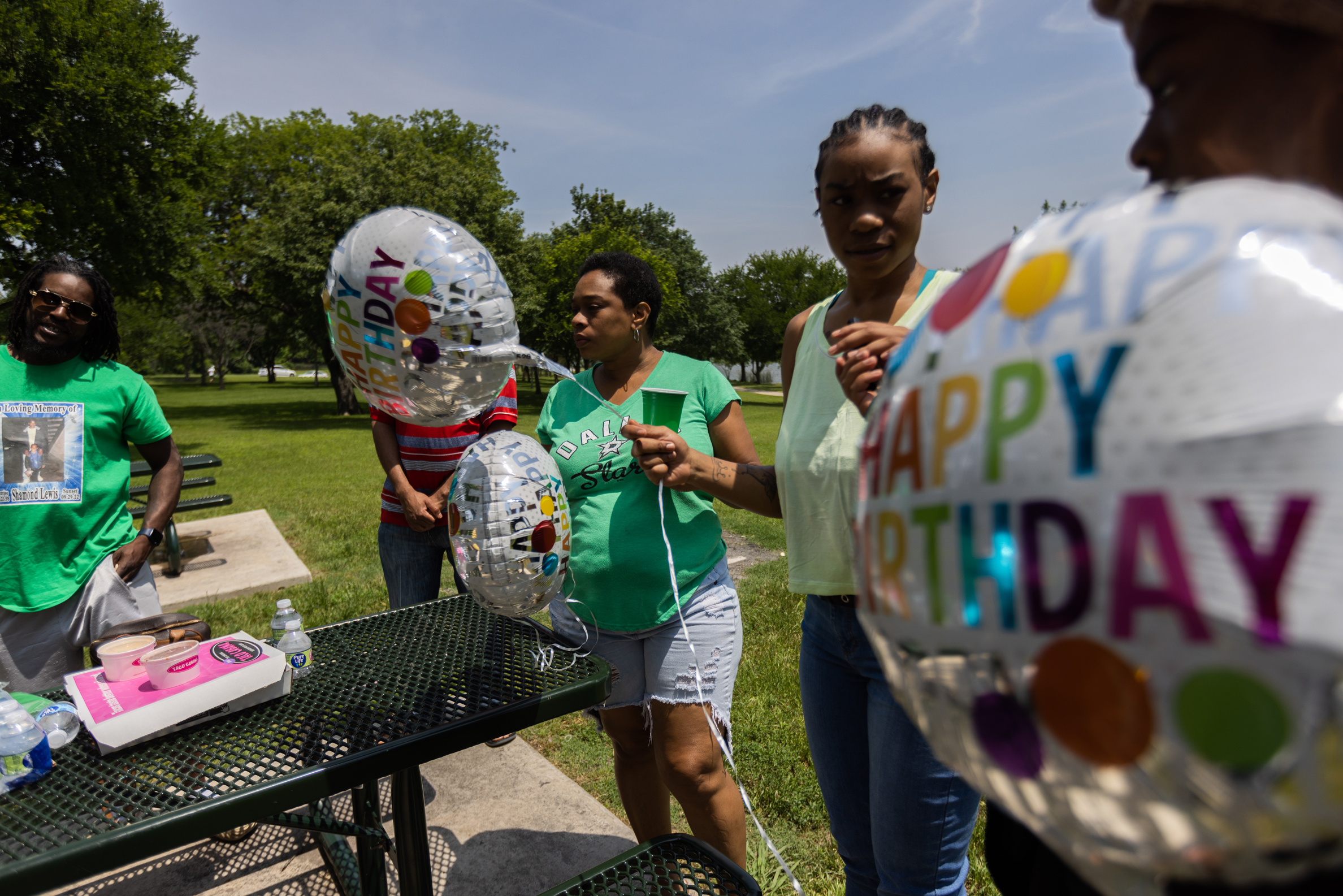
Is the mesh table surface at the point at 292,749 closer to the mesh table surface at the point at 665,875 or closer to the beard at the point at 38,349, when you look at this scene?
the mesh table surface at the point at 665,875

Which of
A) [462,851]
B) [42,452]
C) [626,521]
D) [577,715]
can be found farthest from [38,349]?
[577,715]

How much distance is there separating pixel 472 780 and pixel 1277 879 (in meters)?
3.02

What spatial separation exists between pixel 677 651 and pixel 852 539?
0.91 meters

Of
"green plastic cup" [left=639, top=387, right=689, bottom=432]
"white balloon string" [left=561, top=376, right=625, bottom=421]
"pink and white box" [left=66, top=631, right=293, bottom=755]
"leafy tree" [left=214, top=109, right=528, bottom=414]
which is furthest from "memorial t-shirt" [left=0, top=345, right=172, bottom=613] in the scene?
"leafy tree" [left=214, top=109, right=528, bottom=414]

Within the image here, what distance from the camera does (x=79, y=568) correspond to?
245 cm

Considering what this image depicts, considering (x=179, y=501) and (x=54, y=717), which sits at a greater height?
(x=54, y=717)

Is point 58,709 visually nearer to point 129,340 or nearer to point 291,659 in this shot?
point 291,659

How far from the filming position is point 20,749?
1.38 m

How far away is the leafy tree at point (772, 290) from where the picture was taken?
39562 mm

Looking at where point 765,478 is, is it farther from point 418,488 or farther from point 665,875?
point 418,488

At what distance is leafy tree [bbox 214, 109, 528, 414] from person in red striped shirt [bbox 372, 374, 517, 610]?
34.1 feet

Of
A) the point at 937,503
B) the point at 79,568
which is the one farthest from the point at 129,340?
the point at 937,503

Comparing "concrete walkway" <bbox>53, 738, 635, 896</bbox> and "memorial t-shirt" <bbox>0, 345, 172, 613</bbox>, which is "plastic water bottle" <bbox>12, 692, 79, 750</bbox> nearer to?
"memorial t-shirt" <bbox>0, 345, 172, 613</bbox>

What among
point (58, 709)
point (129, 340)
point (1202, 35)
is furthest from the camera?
point (129, 340)
